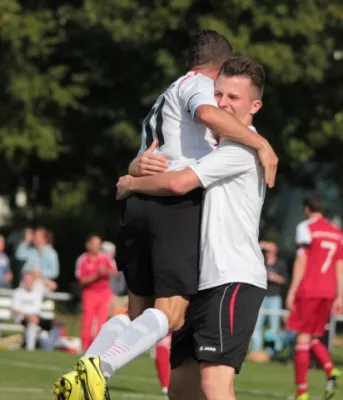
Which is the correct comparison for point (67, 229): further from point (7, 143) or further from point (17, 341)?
point (17, 341)

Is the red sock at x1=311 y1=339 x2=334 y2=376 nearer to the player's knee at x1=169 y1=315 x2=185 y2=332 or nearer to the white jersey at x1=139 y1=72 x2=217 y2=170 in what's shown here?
the player's knee at x1=169 y1=315 x2=185 y2=332

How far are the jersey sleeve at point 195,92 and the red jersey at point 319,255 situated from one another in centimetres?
761

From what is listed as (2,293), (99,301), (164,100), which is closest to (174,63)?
(2,293)

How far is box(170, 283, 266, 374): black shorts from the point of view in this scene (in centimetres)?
736

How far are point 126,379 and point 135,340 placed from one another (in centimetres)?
853

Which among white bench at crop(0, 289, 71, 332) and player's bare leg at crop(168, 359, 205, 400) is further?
white bench at crop(0, 289, 71, 332)

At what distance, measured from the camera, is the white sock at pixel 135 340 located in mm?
7211

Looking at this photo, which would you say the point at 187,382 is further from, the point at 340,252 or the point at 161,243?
the point at 340,252

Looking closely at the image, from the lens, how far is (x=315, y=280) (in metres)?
15.4

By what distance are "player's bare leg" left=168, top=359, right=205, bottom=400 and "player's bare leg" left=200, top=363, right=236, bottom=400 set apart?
433 millimetres

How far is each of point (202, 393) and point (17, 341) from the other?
54.9ft

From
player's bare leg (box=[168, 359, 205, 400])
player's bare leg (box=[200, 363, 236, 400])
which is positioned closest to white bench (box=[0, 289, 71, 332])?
player's bare leg (box=[168, 359, 205, 400])

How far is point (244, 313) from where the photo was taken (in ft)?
24.5

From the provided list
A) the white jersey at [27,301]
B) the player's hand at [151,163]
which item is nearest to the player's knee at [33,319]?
the white jersey at [27,301]
